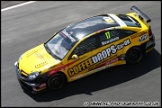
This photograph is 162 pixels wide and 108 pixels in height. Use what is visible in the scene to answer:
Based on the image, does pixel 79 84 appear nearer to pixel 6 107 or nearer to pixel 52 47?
pixel 52 47

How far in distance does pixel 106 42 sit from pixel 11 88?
135 inches

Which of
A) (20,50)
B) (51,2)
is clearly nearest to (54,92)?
(20,50)

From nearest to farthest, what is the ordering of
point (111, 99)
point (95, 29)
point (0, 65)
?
1. point (111, 99)
2. point (95, 29)
3. point (0, 65)

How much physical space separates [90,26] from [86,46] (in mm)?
812

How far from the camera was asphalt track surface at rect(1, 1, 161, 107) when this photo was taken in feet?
35.1

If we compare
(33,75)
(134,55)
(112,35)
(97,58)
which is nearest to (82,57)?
(97,58)

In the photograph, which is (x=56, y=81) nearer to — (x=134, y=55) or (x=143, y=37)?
(x=134, y=55)

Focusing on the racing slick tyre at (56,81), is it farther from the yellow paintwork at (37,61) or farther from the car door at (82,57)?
the yellow paintwork at (37,61)

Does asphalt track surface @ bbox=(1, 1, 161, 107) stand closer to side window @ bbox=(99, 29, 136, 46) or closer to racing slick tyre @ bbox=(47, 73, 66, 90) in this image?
racing slick tyre @ bbox=(47, 73, 66, 90)

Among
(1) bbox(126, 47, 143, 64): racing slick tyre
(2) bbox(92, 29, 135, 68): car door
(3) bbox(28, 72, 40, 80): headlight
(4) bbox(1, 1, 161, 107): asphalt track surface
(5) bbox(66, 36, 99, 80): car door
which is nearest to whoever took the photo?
(3) bbox(28, 72, 40, 80): headlight

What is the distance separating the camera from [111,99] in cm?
1055

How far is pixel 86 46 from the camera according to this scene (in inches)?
431

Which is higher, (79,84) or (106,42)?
(106,42)

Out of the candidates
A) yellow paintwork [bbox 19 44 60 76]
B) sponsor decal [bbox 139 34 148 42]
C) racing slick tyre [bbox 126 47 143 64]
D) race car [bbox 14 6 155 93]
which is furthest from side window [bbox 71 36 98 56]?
sponsor decal [bbox 139 34 148 42]
